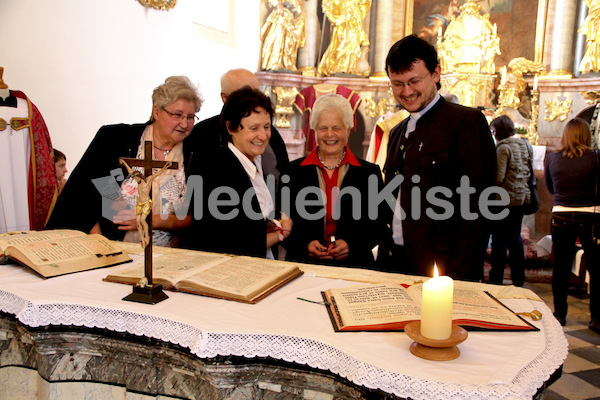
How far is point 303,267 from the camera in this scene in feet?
6.81

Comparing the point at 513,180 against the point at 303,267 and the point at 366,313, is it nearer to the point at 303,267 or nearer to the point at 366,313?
the point at 303,267

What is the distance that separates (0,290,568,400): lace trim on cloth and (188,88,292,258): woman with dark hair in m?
0.85

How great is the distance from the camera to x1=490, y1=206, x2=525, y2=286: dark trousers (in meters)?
5.09

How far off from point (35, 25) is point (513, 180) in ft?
15.1

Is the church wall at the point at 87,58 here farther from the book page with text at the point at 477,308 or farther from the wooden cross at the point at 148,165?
the book page with text at the point at 477,308

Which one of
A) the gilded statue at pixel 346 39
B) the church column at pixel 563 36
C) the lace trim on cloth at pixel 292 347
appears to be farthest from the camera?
the gilded statue at pixel 346 39

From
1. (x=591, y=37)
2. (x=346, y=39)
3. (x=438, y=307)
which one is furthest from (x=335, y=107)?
(x=591, y=37)

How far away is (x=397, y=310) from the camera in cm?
143

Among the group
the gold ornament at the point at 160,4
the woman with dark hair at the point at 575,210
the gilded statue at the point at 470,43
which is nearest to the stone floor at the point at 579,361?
the woman with dark hair at the point at 575,210

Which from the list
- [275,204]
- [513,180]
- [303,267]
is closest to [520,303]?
[303,267]

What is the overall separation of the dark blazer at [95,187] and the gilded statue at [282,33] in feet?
20.3

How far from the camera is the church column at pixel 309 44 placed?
877 centimetres

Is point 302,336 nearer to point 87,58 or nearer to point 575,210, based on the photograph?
point 575,210

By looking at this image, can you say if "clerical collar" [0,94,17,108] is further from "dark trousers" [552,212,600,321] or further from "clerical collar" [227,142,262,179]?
"dark trousers" [552,212,600,321]
